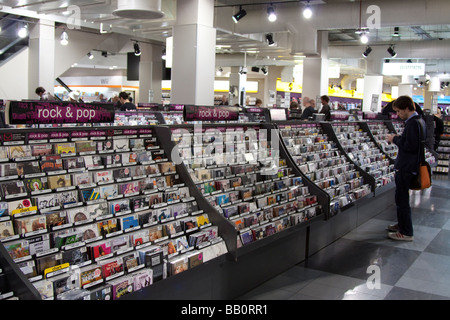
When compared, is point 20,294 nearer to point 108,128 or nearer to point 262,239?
point 108,128

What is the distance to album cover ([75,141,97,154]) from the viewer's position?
10.3ft

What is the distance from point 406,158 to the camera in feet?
18.2

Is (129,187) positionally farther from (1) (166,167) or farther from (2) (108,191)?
(1) (166,167)

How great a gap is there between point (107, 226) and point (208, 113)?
195cm

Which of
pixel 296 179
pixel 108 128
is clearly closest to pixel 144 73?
pixel 296 179

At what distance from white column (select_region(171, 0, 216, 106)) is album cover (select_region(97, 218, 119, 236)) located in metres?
5.99

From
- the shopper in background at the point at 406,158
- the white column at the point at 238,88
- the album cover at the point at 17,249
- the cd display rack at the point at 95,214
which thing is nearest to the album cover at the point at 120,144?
the cd display rack at the point at 95,214

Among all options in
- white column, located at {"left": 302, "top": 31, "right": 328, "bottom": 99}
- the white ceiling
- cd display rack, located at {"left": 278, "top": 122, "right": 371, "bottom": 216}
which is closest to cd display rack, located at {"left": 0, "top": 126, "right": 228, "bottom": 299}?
cd display rack, located at {"left": 278, "top": 122, "right": 371, "bottom": 216}

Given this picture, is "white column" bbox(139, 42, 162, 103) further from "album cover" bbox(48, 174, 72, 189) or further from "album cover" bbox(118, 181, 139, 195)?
"album cover" bbox(48, 174, 72, 189)

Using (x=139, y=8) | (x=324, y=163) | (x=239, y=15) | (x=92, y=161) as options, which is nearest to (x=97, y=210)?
(x=92, y=161)

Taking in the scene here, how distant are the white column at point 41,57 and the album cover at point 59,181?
10459mm

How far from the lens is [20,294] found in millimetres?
2207

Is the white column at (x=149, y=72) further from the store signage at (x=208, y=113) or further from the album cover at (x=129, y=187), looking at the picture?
the album cover at (x=129, y=187)

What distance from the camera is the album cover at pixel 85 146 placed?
10.3 feet
